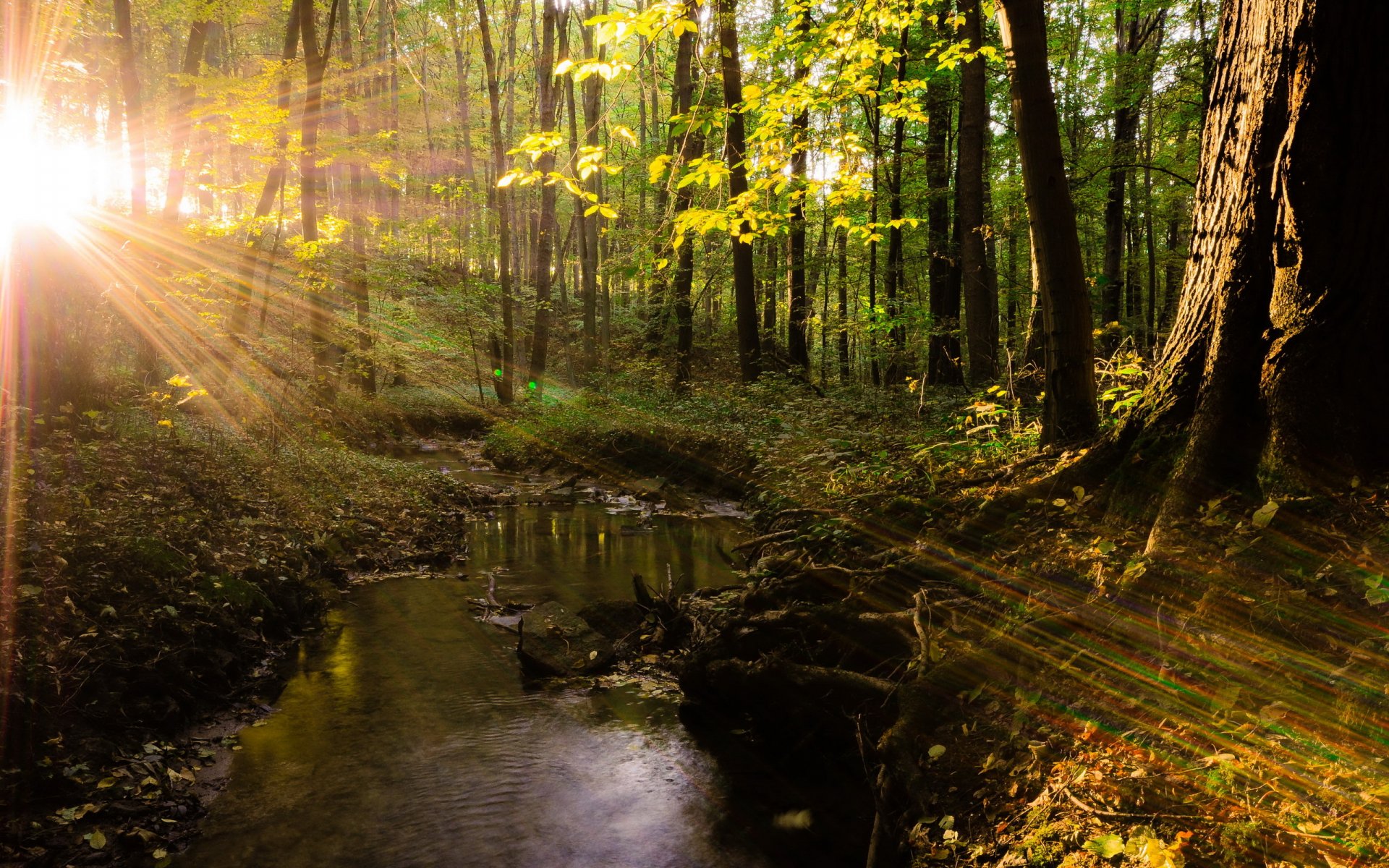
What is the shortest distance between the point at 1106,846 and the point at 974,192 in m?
14.3

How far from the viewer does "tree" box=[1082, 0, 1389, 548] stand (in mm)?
3594

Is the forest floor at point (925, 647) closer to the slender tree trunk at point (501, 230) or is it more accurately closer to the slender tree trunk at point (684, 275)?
the slender tree trunk at point (684, 275)

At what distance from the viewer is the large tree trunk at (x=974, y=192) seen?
14383 millimetres

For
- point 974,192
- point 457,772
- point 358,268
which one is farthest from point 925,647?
point 358,268

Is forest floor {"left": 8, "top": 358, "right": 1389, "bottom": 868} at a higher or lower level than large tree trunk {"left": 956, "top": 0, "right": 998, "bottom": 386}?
lower

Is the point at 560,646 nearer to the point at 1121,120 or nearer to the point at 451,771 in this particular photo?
the point at 451,771

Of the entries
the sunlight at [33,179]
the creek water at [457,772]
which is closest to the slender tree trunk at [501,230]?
the sunlight at [33,179]

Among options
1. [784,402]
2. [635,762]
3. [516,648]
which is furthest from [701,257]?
[635,762]

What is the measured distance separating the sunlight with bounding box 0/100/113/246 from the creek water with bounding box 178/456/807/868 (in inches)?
262

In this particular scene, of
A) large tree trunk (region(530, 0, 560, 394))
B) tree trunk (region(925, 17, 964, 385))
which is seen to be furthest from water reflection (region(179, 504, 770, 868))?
large tree trunk (region(530, 0, 560, 394))

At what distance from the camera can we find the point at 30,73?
35.3 feet

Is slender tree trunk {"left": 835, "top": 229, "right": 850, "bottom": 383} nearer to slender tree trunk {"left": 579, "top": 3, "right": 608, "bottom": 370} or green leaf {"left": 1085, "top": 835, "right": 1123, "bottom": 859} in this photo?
slender tree trunk {"left": 579, "top": 3, "right": 608, "bottom": 370}

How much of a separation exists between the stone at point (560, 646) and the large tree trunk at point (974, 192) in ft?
34.2

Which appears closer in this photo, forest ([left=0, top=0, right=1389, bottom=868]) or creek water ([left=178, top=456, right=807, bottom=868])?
forest ([left=0, top=0, right=1389, bottom=868])
